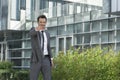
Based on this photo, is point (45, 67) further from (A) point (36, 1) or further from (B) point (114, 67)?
(A) point (36, 1)

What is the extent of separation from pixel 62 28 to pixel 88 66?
479 inches

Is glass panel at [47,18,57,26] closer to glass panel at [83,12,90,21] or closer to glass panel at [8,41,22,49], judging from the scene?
glass panel at [83,12,90,21]

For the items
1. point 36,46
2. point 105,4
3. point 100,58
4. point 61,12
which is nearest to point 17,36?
point 61,12

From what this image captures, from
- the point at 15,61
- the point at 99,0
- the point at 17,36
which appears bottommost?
the point at 15,61

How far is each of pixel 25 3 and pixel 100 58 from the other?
1860 cm

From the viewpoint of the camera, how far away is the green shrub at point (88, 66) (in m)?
10.3

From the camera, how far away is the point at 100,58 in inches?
423

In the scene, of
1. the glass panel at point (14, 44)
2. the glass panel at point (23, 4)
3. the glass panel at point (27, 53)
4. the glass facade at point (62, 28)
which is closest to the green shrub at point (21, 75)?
the glass facade at point (62, 28)

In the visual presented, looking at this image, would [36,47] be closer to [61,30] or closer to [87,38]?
[87,38]

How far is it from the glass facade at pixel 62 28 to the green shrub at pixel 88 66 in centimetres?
263

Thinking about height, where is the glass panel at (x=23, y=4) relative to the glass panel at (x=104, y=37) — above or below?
above

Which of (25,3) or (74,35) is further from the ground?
(25,3)

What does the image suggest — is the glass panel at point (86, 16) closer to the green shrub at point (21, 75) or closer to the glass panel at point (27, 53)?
the green shrub at point (21, 75)

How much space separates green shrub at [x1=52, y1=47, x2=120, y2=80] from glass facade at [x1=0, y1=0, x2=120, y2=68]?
8.63 feet
